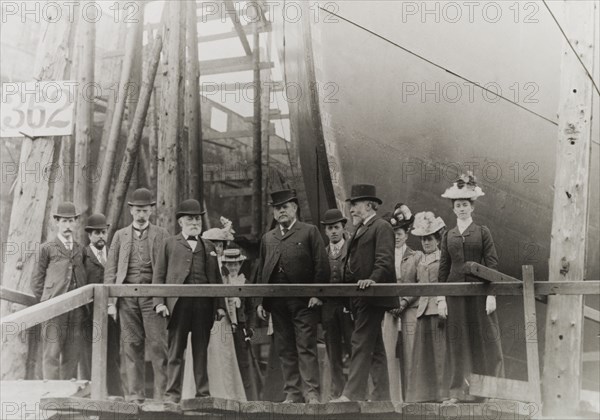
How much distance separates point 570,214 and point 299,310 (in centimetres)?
182

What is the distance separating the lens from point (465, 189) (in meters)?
4.26

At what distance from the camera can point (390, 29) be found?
4.58m

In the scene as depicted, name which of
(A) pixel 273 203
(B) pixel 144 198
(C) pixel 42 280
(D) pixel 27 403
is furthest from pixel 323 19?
(D) pixel 27 403

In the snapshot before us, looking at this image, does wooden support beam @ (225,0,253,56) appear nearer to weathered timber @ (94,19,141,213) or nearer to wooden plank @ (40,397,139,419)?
weathered timber @ (94,19,141,213)

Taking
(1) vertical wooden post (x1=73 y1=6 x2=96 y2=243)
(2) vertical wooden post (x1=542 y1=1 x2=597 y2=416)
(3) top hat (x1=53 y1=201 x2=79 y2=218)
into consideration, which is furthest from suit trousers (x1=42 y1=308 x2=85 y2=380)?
(2) vertical wooden post (x1=542 y1=1 x2=597 y2=416)

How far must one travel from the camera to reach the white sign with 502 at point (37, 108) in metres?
4.61

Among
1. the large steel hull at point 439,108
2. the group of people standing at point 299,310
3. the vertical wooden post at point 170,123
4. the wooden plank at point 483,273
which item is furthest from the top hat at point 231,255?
the wooden plank at point 483,273

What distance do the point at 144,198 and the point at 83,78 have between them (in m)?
1.71

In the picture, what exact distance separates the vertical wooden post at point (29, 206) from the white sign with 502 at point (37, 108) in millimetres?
168

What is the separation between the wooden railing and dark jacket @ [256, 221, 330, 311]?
0.64 meters

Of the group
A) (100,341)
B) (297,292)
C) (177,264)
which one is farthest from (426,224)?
(100,341)

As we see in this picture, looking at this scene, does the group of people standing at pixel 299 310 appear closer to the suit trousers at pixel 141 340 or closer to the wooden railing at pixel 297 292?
the suit trousers at pixel 141 340

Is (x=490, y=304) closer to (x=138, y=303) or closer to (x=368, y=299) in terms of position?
(x=368, y=299)

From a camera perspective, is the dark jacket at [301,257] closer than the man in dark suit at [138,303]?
Yes
